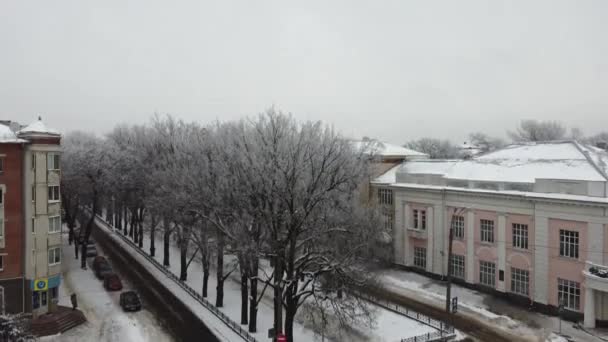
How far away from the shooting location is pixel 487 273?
38.8 m

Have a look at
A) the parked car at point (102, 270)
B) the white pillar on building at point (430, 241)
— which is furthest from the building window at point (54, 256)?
the white pillar on building at point (430, 241)

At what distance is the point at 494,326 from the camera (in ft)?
102

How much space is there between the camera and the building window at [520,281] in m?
35.9

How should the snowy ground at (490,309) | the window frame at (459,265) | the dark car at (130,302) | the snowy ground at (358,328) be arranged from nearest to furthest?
the snowy ground at (358,328) < the snowy ground at (490,309) < the dark car at (130,302) < the window frame at (459,265)

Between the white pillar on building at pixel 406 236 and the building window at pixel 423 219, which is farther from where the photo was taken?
the white pillar on building at pixel 406 236

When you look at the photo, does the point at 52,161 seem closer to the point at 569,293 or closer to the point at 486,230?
the point at 486,230

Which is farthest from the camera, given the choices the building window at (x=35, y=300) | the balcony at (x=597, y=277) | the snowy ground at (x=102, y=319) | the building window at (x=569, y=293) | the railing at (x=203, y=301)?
the building window at (x=35, y=300)

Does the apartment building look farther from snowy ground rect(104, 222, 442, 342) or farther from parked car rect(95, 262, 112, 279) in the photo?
snowy ground rect(104, 222, 442, 342)

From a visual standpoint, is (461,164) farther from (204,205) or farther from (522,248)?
(204,205)

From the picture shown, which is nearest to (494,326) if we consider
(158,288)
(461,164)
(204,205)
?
(461,164)

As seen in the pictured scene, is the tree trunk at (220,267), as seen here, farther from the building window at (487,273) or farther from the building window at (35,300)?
the building window at (487,273)

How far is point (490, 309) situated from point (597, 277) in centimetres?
767

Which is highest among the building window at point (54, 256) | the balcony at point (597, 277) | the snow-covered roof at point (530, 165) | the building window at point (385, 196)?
the snow-covered roof at point (530, 165)

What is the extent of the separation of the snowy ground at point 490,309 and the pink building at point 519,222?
1.23m
